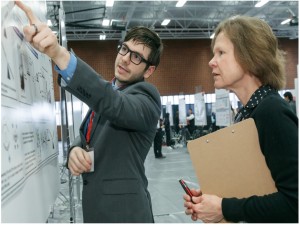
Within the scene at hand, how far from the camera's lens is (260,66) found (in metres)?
1.16

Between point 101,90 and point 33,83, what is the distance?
478 millimetres

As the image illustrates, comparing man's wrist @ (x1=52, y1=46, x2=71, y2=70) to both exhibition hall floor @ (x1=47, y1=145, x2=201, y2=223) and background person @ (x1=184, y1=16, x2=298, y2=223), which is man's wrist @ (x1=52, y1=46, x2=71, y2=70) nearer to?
background person @ (x1=184, y1=16, x2=298, y2=223)

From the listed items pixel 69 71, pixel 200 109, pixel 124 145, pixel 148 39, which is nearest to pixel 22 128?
pixel 69 71

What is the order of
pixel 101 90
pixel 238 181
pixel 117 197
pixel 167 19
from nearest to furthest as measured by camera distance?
pixel 101 90 → pixel 238 181 → pixel 117 197 → pixel 167 19

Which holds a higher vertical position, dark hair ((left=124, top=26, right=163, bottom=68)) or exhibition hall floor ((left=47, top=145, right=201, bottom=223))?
dark hair ((left=124, top=26, right=163, bottom=68))

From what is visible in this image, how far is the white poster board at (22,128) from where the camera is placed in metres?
0.91

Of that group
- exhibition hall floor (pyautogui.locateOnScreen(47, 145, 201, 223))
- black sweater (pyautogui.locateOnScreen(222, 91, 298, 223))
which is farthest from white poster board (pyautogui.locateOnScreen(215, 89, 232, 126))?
black sweater (pyautogui.locateOnScreen(222, 91, 298, 223))

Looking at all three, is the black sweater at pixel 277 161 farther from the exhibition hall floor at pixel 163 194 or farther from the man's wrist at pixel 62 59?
the exhibition hall floor at pixel 163 194

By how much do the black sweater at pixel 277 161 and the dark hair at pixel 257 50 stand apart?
14cm

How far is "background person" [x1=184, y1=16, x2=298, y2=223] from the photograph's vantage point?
3.19 ft

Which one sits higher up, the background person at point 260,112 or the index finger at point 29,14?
the index finger at point 29,14

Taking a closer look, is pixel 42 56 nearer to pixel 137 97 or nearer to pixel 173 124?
pixel 137 97

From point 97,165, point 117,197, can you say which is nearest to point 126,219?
point 117,197

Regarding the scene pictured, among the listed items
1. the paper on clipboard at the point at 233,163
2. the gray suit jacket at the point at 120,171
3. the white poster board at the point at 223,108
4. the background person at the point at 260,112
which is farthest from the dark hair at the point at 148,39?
the white poster board at the point at 223,108
